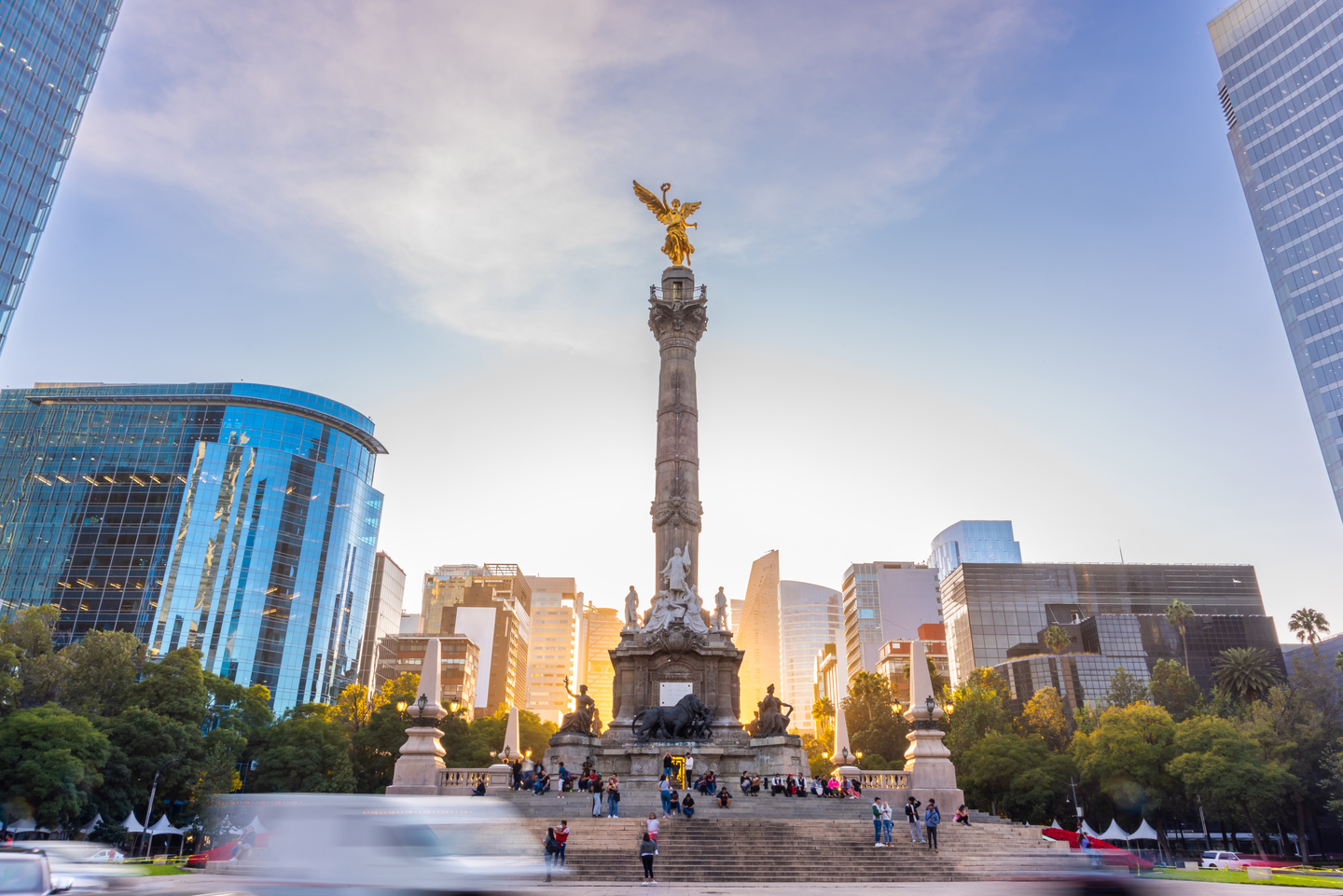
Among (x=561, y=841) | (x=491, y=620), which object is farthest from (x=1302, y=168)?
(x=491, y=620)

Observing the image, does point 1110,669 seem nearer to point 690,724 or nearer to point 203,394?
point 690,724

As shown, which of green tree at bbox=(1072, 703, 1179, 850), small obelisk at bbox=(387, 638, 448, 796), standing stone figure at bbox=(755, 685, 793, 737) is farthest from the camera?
green tree at bbox=(1072, 703, 1179, 850)

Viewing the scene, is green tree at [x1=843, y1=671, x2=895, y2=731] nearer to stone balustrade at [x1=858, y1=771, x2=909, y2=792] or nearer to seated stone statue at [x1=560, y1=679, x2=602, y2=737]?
seated stone statue at [x1=560, y1=679, x2=602, y2=737]

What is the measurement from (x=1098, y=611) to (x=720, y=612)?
8770 centimetres

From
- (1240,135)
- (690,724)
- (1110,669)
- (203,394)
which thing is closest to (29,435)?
(203,394)

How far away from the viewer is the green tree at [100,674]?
43.7m

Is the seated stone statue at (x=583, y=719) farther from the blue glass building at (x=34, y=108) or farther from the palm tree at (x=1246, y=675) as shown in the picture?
the palm tree at (x=1246, y=675)

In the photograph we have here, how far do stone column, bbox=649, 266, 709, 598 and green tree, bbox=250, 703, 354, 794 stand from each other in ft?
79.1

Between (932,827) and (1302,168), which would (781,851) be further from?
(1302,168)

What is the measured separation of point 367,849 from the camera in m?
9.40

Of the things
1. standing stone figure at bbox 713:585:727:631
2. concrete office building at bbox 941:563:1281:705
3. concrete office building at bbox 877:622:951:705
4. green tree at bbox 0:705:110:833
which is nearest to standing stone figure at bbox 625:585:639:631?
standing stone figure at bbox 713:585:727:631

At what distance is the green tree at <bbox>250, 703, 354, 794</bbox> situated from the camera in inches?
1912

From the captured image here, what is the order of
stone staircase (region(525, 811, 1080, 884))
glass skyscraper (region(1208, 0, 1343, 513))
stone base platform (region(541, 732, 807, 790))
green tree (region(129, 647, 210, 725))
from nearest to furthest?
stone staircase (region(525, 811, 1080, 884))
stone base platform (region(541, 732, 807, 790))
green tree (region(129, 647, 210, 725))
glass skyscraper (region(1208, 0, 1343, 513))

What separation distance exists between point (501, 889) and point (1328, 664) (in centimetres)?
10363
